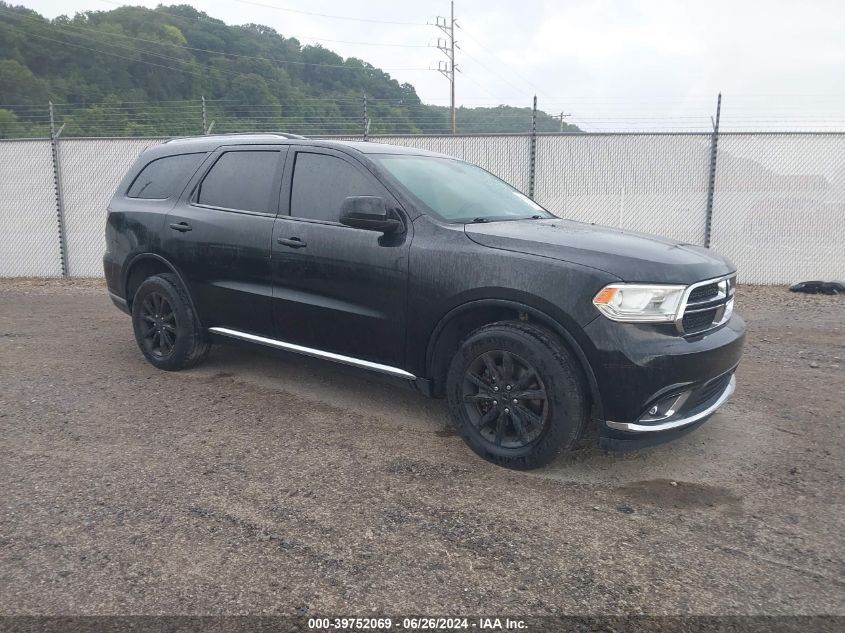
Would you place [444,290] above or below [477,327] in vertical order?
above

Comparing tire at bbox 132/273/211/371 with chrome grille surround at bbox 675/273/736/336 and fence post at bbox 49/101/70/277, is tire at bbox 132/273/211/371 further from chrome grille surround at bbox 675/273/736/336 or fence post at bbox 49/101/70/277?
fence post at bbox 49/101/70/277

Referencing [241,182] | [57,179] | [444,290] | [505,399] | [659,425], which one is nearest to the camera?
[659,425]

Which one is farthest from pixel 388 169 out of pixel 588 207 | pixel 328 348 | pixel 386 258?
pixel 588 207

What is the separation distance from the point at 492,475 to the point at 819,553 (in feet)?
4.87

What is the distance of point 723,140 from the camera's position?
10031 millimetres

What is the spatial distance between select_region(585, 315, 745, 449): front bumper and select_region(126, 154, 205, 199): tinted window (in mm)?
3478

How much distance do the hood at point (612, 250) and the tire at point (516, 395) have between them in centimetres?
43

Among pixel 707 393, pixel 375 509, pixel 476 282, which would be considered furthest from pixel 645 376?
pixel 375 509

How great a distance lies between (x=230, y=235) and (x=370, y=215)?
4.43 ft

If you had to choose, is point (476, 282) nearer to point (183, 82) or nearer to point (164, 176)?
point (164, 176)

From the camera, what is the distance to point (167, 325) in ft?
17.1

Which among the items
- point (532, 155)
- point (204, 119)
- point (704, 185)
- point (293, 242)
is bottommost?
point (293, 242)

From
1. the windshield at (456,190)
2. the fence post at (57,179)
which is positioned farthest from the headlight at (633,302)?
the fence post at (57,179)

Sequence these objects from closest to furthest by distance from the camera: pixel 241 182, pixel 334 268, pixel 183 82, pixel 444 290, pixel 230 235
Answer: pixel 444 290
pixel 334 268
pixel 230 235
pixel 241 182
pixel 183 82
